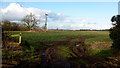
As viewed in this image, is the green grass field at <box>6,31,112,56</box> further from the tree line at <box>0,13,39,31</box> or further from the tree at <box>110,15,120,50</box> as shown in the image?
the tree at <box>110,15,120,50</box>

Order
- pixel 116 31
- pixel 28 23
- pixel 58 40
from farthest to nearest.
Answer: pixel 28 23
pixel 58 40
pixel 116 31

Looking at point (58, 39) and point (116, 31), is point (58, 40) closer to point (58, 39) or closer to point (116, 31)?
point (58, 39)

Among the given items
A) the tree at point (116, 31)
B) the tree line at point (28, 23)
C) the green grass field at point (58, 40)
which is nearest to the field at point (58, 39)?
the green grass field at point (58, 40)

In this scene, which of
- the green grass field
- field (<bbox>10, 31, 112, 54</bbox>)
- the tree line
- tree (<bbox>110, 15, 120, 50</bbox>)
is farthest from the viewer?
the tree line

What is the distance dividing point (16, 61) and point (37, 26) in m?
18.3

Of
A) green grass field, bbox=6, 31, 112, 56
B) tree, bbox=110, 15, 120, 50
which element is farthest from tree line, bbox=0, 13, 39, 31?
tree, bbox=110, 15, 120, 50

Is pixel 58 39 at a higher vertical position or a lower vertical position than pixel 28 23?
lower

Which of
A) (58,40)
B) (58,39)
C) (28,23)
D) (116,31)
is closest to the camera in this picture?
(116,31)

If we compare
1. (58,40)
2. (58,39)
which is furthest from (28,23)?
(58,40)

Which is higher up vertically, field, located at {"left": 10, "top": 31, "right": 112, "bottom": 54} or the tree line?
the tree line

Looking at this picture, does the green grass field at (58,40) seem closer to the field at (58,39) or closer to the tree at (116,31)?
the field at (58,39)

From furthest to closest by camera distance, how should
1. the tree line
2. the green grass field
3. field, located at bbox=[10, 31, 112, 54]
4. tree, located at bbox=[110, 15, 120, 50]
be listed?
the tree line → field, located at bbox=[10, 31, 112, 54] → the green grass field → tree, located at bbox=[110, 15, 120, 50]

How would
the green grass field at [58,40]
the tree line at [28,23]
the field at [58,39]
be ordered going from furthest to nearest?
the tree line at [28,23] < the field at [58,39] < the green grass field at [58,40]

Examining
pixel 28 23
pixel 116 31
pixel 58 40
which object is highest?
pixel 28 23
